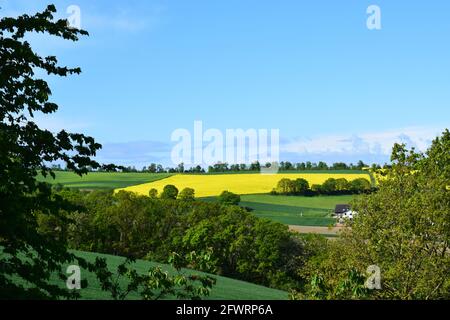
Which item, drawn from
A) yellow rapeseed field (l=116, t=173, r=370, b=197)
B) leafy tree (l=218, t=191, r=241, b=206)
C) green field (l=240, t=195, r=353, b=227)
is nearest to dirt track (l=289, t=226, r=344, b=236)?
green field (l=240, t=195, r=353, b=227)

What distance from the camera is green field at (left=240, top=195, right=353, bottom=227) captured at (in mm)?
103375

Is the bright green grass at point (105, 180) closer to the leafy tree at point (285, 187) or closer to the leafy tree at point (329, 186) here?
the leafy tree at point (285, 187)

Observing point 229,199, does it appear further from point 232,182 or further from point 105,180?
point 105,180

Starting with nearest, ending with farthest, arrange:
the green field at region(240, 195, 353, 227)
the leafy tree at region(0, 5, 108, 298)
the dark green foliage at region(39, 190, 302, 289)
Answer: the leafy tree at region(0, 5, 108, 298) < the dark green foliage at region(39, 190, 302, 289) < the green field at region(240, 195, 353, 227)

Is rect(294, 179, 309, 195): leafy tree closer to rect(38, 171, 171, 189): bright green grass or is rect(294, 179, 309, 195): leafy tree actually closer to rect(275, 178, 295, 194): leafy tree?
rect(275, 178, 295, 194): leafy tree

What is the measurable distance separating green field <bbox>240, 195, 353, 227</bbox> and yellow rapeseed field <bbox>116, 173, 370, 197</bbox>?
23.1 ft

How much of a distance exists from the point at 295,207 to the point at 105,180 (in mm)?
49178

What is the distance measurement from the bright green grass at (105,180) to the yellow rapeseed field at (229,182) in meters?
4.10

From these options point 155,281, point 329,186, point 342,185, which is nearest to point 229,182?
point 329,186

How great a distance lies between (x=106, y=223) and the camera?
272ft

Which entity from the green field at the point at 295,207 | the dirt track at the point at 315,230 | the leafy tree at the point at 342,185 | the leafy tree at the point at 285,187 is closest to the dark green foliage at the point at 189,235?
the dirt track at the point at 315,230

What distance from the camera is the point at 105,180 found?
452 ft
